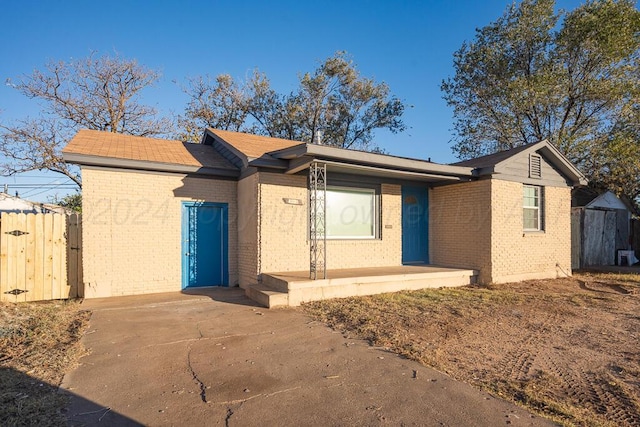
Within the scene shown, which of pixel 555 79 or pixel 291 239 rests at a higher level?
pixel 555 79

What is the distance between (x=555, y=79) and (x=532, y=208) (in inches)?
308

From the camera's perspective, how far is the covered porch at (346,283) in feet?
24.8

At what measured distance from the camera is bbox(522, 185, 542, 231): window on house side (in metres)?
11.3

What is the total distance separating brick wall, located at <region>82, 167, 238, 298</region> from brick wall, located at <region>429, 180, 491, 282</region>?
6.92 m

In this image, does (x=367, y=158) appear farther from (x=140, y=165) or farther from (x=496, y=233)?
(x=140, y=165)

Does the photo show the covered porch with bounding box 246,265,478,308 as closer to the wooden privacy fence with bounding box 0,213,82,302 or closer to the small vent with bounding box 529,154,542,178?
the small vent with bounding box 529,154,542,178

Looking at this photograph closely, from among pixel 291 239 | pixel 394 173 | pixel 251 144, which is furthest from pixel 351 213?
pixel 251 144

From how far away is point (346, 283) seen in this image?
8219 millimetres

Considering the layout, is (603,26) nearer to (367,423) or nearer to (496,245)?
(496,245)

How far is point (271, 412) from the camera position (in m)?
3.37

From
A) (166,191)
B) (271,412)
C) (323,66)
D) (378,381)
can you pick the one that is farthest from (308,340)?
(323,66)

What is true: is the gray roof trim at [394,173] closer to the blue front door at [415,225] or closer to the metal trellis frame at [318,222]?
the metal trellis frame at [318,222]

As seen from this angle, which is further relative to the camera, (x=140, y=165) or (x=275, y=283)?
(x=140, y=165)

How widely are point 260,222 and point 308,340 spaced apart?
12.6 ft
